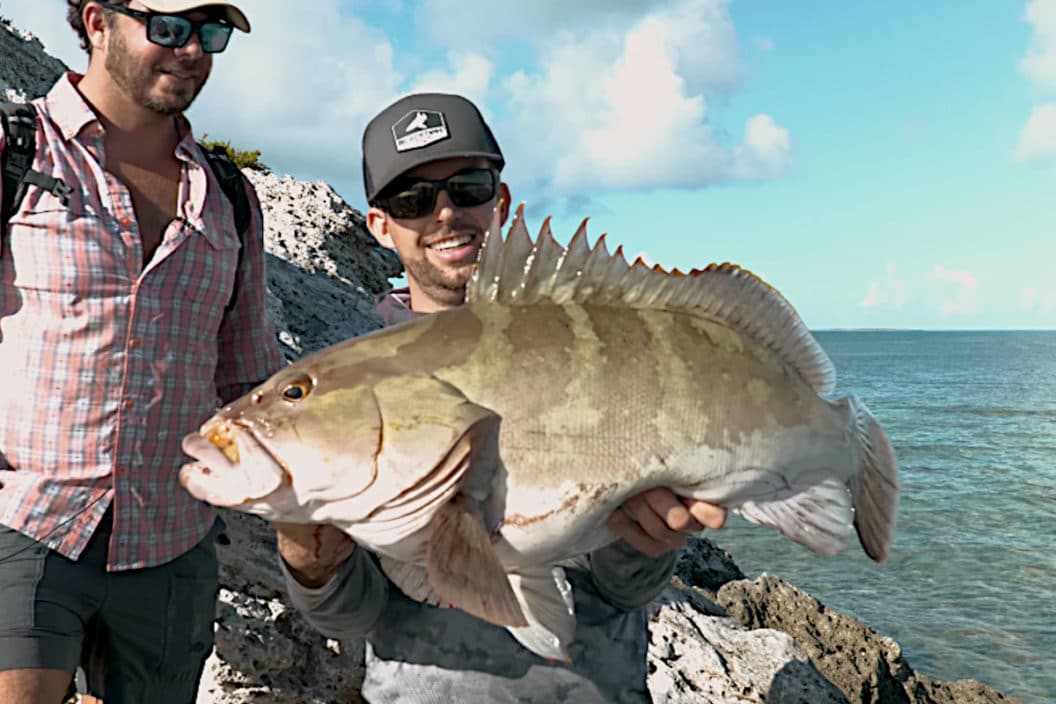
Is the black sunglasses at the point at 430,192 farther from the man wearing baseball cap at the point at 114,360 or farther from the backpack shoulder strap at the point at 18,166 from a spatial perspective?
the backpack shoulder strap at the point at 18,166

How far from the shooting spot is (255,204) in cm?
388

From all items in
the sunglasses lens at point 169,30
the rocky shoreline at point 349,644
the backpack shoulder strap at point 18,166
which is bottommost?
the rocky shoreline at point 349,644

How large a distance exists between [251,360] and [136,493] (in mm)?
760

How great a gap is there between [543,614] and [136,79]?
263 centimetres

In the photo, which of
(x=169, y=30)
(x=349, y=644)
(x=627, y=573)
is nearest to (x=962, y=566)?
(x=349, y=644)

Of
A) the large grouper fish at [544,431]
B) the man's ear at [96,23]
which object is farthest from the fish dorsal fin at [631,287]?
the man's ear at [96,23]

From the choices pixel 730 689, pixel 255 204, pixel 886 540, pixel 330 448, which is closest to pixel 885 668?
pixel 730 689

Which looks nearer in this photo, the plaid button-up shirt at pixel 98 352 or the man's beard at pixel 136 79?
the plaid button-up shirt at pixel 98 352

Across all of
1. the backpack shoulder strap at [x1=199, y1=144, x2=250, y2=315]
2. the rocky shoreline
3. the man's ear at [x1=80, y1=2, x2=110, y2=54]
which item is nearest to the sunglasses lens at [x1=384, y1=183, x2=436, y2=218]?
the backpack shoulder strap at [x1=199, y1=144, x2=250, y2=315]

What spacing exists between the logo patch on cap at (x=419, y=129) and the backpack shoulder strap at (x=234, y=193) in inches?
38.4

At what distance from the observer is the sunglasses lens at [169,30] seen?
11.1ft

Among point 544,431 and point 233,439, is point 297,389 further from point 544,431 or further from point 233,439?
point 544,431

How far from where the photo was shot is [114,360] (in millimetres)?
3215

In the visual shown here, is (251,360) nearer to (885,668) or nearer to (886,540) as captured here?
(886,540)
